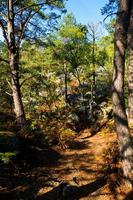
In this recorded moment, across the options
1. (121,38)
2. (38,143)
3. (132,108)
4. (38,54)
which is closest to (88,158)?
(38,143)

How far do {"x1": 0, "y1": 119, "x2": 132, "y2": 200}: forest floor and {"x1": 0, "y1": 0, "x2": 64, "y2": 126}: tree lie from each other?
3.29 metres

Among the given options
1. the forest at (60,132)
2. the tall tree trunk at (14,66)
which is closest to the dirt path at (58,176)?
the forest at (60,132)

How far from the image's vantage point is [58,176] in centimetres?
1105

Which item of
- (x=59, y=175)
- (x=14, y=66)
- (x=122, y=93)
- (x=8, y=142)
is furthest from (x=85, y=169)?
(x=14, y=66)

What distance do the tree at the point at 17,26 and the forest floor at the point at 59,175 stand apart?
10.8 ft

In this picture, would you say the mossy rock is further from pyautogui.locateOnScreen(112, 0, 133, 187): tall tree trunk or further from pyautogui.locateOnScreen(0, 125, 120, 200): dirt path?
pyautogui.locateOnScreen(112, 0, 133, 187): tall tree trunk

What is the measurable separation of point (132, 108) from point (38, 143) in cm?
512

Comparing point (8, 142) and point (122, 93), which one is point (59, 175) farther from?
point (122, 93)

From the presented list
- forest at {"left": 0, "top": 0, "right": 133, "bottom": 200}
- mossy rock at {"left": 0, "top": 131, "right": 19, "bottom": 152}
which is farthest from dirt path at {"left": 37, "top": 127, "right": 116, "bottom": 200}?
mossy rock at {"left": 0, "top": 131, "right": 19, "bottom": 152}

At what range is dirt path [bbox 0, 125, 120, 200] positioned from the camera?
9.50m

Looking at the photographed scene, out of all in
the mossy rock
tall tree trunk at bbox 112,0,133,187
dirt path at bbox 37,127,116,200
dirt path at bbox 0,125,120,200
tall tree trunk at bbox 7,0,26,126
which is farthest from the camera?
tall tree trunk at bbox 7,0,26,126

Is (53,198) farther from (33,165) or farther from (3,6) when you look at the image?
(3,6)

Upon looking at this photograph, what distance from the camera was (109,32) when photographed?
32.8m

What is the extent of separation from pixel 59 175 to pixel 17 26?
991 centimetres
